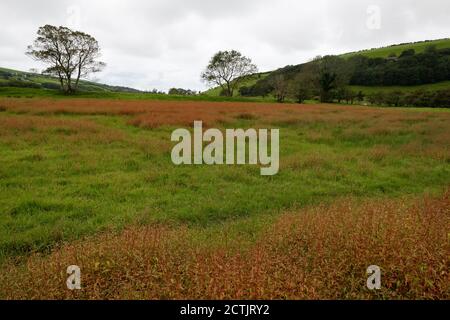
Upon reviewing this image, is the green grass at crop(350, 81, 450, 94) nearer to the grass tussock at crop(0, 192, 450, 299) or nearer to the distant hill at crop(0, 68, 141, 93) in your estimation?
the distant hill at crop(0, 68, 141, 93)

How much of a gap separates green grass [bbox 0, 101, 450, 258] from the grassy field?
0.16 ft

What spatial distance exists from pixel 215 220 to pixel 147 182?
3.25 metres

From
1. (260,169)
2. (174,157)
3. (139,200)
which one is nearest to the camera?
(139,200)

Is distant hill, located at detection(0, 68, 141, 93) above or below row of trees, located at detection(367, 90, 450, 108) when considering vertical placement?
above

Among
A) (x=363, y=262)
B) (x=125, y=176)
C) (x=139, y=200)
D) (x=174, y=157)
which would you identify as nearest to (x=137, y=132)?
(x=174, y=157)

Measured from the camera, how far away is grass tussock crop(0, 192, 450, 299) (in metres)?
4.17

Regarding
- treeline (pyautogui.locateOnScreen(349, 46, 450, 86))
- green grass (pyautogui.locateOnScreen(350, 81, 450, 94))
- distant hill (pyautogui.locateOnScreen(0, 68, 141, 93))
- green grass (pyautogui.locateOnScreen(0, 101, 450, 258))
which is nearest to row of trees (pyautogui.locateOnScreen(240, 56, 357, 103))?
green grass (pyautogui.locateOnScreen(350, 81, 450, 94))

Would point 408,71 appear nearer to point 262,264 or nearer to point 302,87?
point 302,87

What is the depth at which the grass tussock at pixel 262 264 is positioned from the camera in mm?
4172

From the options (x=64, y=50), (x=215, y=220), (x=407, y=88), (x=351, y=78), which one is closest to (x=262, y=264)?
(x=215, y=220)

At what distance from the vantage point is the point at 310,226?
6.20 meters
